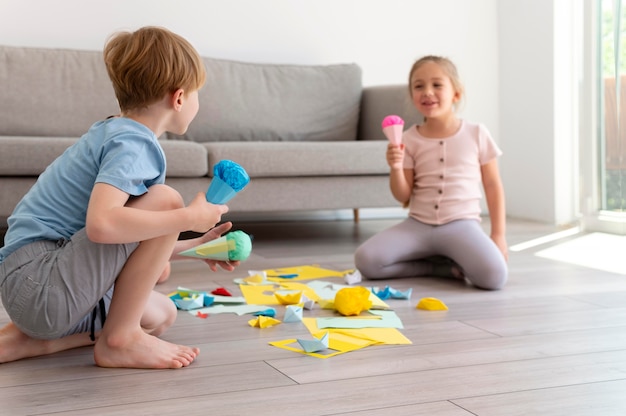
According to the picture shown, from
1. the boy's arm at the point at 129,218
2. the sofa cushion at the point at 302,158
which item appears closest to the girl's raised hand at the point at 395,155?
the sofa cushion at the point at 302,158

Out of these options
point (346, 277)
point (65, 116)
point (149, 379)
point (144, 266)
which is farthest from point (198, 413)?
point (65, 116)

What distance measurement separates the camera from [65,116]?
3904 millimetres

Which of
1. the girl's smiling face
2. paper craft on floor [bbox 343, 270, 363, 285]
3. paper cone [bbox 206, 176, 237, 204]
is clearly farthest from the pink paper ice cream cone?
paper cone [bbox 206, 176, 237, 204]

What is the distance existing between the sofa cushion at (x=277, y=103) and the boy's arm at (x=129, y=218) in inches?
106

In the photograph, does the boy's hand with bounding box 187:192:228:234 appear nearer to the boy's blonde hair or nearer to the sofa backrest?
the boy's blonde hair

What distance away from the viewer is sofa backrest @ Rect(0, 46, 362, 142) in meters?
3.85

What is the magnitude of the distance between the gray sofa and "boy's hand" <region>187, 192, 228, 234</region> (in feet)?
6.24

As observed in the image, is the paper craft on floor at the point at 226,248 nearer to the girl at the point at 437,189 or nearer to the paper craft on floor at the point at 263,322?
the paper craft on floor at the point at 263,322

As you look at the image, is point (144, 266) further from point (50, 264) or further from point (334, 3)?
point (334, 3)

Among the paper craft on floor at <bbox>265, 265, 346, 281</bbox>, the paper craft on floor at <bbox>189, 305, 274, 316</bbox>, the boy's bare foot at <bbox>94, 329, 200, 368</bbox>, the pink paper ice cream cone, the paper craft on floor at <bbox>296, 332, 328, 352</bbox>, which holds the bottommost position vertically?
the paper craft on floor at <bbox>265, 265, 346, 281</bbox>

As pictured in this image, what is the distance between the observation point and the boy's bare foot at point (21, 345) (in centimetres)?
170

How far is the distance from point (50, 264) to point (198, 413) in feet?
1.53

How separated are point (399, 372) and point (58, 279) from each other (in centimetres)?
71

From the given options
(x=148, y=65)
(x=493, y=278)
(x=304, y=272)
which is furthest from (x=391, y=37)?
(x=148, y=65)
